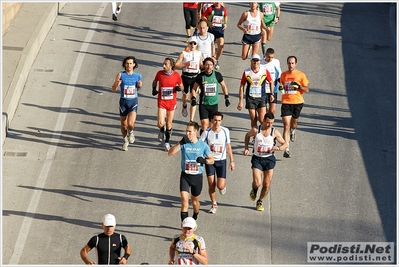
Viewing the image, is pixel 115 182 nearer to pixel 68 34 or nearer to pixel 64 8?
pixel 68 34

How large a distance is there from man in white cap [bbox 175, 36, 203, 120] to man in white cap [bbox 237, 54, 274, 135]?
4.61 ft

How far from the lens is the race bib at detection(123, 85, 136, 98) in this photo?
18062mm

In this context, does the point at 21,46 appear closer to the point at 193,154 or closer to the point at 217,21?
the point at 217,21

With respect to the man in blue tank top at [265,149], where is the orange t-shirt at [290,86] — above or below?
above

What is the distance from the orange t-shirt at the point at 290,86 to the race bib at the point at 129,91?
2736mm

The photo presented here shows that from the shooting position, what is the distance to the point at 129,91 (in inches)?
711

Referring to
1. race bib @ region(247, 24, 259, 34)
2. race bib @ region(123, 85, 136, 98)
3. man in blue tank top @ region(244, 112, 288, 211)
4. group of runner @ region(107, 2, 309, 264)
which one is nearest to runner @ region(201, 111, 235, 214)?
group of runner @ region(107, 2, 309, 264)

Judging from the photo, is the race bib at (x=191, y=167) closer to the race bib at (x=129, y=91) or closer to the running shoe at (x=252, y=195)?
the running shoe at (x=252, y=195)

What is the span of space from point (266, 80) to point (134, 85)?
243 centimetres

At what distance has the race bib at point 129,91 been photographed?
18062mm

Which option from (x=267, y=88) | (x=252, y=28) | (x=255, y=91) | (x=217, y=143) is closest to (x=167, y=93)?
(x=255, y=91)

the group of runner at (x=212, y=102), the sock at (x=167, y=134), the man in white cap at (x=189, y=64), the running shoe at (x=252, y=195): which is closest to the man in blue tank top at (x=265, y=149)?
the group of runner at (x=212, y=102)

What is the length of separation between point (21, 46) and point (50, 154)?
5.08m

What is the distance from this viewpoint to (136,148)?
18766 millimetres
